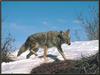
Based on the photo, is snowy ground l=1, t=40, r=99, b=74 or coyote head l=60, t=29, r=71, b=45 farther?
coyote head l=60, t=29, r=71, b=45

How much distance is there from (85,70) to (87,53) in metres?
2.23

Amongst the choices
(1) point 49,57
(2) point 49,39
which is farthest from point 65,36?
(1) point 49,57

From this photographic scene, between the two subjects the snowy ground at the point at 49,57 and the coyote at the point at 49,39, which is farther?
the coyote at the point at 49,39

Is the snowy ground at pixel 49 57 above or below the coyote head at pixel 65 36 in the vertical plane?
below

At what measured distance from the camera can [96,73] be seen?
1302 cm

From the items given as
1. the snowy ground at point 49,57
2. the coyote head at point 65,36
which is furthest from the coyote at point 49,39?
the snowy ground at point 49,57

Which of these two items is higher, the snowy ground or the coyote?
the coyote

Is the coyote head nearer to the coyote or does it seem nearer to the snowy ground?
the coyote

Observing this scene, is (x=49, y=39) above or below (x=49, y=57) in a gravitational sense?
above

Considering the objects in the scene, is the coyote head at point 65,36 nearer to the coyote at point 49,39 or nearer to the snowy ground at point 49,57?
the coyote at point 49,39

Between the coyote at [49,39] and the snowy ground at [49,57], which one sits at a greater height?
the coyote at [49,39]

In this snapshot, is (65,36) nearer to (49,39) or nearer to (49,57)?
(49,39)

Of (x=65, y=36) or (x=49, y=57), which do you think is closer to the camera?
(x=65, y=36)

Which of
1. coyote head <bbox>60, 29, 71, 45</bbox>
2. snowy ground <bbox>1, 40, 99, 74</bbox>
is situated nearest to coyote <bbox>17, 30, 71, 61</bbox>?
coyote head <bbox>60, 29, 71, 45</bbox>
